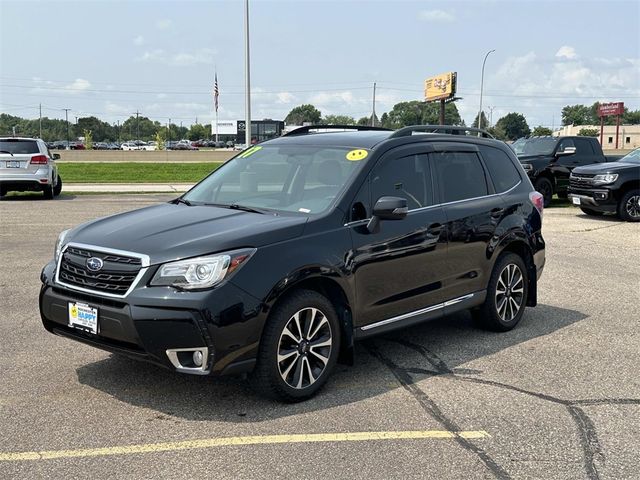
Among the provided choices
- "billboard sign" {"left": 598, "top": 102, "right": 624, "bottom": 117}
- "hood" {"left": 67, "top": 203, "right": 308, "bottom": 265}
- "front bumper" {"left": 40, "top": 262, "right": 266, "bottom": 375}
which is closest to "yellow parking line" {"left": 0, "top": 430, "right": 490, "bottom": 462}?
"front bumper" {"left": 40, "top": 262, "right": 266, "bottom": 375}

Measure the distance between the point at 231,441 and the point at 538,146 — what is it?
1715cm

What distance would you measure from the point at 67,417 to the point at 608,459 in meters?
3.22

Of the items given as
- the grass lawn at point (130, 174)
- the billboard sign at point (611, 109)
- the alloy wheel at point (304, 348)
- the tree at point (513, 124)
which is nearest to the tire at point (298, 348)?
the alloy wheel at point (304, 348)

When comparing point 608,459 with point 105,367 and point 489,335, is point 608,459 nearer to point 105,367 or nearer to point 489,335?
point 489,335

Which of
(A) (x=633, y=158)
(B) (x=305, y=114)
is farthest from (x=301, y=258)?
(B) (x=305, y=114)

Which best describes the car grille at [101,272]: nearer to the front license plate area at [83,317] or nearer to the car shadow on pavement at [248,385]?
the front license plate area at [83,317]

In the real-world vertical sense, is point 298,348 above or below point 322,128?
below

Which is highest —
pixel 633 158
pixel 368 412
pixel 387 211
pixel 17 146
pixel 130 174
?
pixel 17 146

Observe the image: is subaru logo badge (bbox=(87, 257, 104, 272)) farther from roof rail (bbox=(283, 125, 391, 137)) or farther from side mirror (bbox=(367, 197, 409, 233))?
roof rail (bbox=(283, 125, 391, 137))

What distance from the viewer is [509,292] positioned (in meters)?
Answer: 6.37

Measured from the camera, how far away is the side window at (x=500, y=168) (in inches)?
251

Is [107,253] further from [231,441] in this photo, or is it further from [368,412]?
[368,412]

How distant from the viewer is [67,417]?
4.18 m

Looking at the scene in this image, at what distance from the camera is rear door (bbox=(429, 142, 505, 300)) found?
566cm
